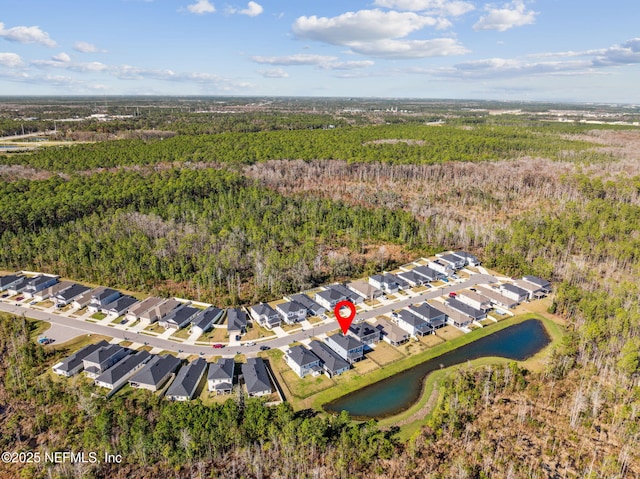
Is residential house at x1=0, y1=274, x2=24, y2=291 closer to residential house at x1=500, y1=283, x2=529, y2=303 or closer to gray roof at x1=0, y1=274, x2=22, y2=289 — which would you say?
gray roof at x1=0, y1=274, x2=22, y2=289

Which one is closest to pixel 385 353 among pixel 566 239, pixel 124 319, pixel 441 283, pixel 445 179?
pixel 441 283

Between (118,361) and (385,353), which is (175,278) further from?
(385,353)

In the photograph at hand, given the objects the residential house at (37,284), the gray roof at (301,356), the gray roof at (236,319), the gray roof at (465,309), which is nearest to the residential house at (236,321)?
the gray roof at (236,319)

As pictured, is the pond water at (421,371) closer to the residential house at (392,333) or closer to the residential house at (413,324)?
the residential house at (392,333)

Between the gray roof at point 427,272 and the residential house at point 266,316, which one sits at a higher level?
the gray roof at point 427,272

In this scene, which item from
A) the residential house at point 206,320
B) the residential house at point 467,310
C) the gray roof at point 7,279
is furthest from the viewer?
the gray roof at point 7,279

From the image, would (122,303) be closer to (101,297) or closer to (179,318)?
(101,297)

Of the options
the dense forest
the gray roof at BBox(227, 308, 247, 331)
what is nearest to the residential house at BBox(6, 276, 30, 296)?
the dense forest
